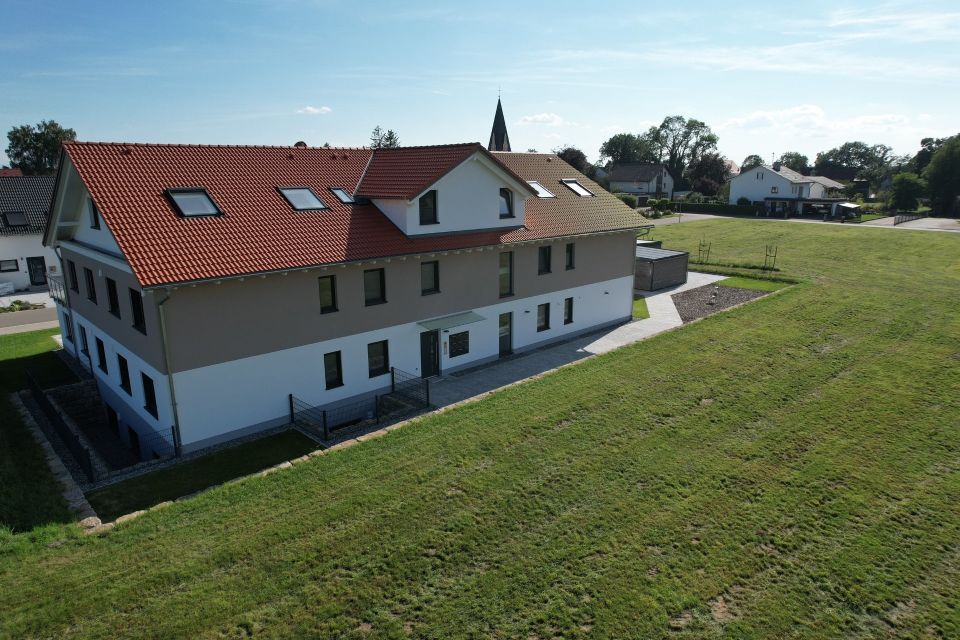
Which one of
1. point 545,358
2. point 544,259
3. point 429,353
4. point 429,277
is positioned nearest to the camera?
point 429,277

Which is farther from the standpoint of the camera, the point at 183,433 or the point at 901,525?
the point at 183,433

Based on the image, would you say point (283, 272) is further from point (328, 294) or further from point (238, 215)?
point (238, 215)

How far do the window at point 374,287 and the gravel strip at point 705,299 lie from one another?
52.3 ft

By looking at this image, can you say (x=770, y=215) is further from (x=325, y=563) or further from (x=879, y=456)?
(x=325, y=563)

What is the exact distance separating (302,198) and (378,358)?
570 cm

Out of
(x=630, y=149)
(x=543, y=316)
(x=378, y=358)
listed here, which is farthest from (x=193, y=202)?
(x=630, y=149)

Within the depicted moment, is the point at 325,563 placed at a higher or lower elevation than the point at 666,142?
lower

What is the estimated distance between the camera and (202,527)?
11688mm

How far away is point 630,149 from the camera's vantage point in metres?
137

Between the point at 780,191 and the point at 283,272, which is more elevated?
the point at 780,191

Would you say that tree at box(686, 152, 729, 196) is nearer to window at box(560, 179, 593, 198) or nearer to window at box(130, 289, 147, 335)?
window at box(560, 179, 593, 198)

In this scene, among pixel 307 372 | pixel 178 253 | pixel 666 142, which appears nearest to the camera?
pixel 178 253

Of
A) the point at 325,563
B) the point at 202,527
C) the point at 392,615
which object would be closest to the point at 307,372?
the point at 202,527

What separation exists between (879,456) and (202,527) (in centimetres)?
1604
